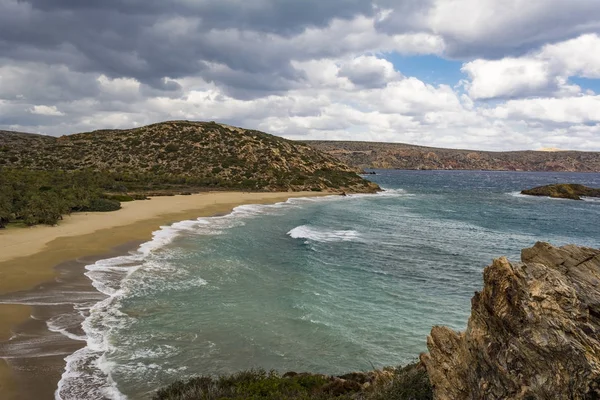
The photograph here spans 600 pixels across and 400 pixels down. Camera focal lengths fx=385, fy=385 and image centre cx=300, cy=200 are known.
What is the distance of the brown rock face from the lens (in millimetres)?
5082

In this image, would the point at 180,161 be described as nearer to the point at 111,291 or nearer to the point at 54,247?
the point at 54,247

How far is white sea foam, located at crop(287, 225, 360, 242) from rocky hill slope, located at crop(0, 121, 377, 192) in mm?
41539

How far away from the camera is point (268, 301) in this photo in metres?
17.3

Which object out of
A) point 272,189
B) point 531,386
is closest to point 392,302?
point 531,386

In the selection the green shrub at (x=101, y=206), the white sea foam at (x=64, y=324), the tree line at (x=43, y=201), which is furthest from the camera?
the green shrub at (x=101, y=206)

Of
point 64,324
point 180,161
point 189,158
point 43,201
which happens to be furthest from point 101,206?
point 189,158

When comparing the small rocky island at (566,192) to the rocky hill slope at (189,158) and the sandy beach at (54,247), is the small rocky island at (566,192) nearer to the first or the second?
the rocky hill slope at (189,158)

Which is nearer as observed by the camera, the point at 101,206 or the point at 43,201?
the point at 43,201

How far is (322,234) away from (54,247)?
67.1 ft

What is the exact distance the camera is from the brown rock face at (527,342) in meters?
5.08

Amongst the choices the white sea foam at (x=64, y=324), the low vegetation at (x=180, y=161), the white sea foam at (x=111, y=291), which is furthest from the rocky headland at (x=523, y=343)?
the low vegetation at (x=180, y=161)

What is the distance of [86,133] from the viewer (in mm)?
106562

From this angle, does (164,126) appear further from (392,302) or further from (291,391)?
(291,391)

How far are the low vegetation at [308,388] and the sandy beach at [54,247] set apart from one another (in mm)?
3940
